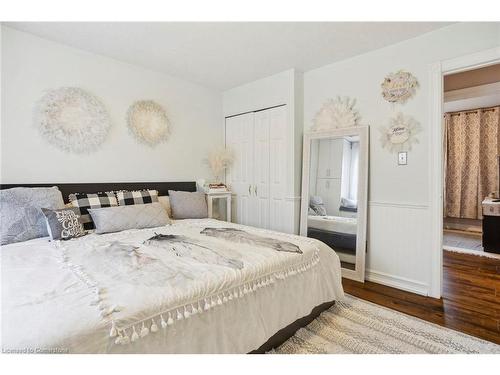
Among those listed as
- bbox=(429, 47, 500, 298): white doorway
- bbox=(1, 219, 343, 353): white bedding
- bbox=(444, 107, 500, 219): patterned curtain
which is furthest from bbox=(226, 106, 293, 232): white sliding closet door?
bbox=(444, 107, 500, 219): patterned curtain

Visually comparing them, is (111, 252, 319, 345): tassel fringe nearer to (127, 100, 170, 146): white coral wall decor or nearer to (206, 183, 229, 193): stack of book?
(206, 183, 229, 193): stack of book

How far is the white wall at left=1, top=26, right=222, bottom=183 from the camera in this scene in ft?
8.11

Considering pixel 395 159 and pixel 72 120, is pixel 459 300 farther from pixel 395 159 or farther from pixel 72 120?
pixel 72 120

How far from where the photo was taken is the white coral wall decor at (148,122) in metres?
3.29

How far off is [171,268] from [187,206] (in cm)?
177

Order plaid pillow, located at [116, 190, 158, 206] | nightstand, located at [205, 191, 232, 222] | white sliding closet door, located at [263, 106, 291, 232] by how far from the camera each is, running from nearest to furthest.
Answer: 1. plaid pillow, located at [116, 190, 158, 206]
2. white sliding closet door, located at [263, 106, 291, 232]
3. nightstand, located at [205, 191, 232, 222]

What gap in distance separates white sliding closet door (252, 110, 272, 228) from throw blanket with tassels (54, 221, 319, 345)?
4.48 ft

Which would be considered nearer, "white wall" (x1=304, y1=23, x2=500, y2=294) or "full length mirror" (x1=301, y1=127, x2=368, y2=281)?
"white wall" (x1=304, y1=23, x2=500, y2=294)

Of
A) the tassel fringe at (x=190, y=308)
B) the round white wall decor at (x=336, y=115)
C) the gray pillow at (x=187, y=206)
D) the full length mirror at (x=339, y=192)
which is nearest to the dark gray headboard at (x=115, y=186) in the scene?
the gray pillow at (x=187, y=206)

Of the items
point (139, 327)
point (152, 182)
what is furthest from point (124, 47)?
point (139, 327)

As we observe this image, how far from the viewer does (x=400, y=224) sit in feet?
9.16

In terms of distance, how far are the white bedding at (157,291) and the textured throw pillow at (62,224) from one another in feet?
0.33

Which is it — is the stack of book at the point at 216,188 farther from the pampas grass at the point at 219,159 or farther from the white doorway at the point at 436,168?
the white doorway at the point at 436,168

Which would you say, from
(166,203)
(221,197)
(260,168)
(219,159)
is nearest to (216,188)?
(221,197)
